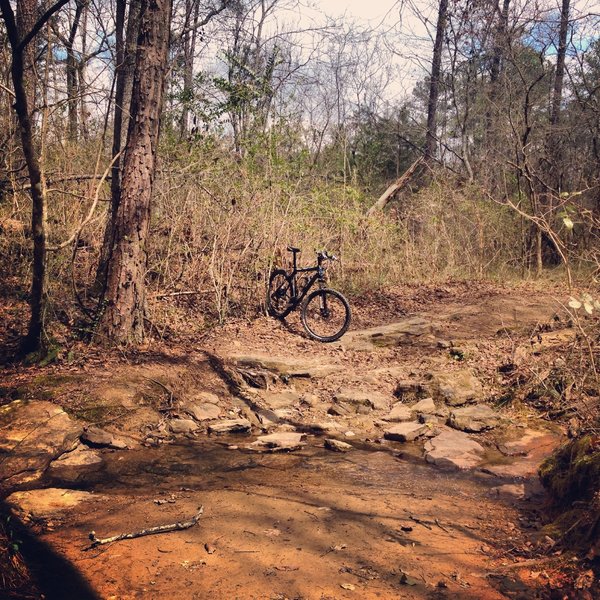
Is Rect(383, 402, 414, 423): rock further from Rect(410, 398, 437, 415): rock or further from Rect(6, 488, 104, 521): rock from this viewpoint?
Rect(6, 488, 104, 521): rock

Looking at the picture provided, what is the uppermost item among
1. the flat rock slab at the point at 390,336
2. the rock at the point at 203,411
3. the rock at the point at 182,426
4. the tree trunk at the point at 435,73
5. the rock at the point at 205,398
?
the tree trunk at the point at 435,73

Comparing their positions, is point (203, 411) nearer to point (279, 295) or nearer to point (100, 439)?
point (100, 439)

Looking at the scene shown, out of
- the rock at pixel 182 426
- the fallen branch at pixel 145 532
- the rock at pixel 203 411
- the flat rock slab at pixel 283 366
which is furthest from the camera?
the flat rock slab at pixel 283 366

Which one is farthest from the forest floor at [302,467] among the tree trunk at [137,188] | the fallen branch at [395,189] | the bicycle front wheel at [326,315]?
the fallen branch at [395,189]

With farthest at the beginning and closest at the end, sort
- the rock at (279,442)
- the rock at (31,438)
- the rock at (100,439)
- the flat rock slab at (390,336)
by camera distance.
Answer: the flat rock slab at (390,336)
the rock at (279,442)
the rock at (100,439)
the rock at (31,438)

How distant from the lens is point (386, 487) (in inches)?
177

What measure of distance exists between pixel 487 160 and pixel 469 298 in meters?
7.27

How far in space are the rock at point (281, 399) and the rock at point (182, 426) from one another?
1.08 m

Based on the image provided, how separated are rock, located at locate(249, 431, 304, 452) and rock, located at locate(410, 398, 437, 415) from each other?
1.54 meters

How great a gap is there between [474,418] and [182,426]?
3.14 m

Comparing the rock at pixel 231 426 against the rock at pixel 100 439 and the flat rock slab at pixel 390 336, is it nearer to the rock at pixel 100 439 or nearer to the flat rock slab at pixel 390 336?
the rock at pixel 100 439

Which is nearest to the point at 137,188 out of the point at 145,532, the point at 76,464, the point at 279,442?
the point at 76,464

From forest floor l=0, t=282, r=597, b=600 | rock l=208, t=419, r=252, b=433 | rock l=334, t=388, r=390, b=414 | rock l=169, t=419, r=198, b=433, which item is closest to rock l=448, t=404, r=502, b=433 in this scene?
forest floor l=0, t=282, r=597, b=600

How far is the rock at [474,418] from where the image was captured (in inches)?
234
